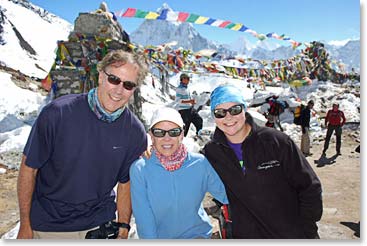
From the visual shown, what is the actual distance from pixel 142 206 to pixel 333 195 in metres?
5.24

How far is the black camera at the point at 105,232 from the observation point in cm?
238

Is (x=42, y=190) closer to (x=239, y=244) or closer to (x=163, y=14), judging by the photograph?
(x=239, y=244)

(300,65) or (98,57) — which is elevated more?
(300,65)

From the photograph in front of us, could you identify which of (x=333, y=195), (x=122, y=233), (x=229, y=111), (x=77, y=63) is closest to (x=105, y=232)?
(x=122, y=233)

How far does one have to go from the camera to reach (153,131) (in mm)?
2406

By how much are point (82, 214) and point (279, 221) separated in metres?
1.56

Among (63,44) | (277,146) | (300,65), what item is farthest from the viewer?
(300,65)

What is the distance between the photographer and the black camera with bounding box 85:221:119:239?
2.38 m

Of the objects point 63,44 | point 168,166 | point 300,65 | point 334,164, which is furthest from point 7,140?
point 300,65

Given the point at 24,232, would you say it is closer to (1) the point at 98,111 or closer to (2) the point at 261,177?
(1) the point at 98,111

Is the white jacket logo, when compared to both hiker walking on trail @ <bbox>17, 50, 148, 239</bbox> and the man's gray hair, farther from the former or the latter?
the man's gray hair

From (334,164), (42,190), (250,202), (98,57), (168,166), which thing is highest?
(98,57)

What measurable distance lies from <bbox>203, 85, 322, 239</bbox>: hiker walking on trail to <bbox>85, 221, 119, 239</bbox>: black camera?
3.15ft

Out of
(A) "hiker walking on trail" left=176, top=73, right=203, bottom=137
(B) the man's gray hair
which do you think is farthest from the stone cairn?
(B) the man's gray hair
